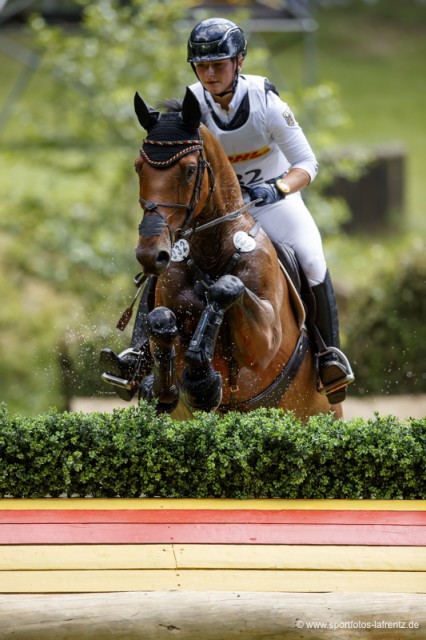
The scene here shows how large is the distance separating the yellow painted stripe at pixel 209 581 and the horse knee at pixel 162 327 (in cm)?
117

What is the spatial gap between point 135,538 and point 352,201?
17482mm

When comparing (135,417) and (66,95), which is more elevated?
(135,417)

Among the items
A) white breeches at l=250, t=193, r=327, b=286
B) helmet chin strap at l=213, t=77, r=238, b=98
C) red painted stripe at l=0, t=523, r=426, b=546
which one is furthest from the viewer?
white breeches at l=250, t=193, r=327, b=286

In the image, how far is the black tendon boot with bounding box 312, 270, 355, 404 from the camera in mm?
5992

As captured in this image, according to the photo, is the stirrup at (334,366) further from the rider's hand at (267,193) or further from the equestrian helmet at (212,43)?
the equestrian helmet at (212,43)

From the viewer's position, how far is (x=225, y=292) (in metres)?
4.98

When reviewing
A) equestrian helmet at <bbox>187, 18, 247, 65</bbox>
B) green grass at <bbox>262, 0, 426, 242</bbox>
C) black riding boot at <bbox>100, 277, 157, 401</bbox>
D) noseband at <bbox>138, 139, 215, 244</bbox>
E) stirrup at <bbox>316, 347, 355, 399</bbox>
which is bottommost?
green grass at <bbox>262, 0, 426, 242</bbox>

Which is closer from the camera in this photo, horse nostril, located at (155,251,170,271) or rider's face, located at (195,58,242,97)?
horse nostril, located at (155,251,170,271)

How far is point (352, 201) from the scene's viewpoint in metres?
21.4

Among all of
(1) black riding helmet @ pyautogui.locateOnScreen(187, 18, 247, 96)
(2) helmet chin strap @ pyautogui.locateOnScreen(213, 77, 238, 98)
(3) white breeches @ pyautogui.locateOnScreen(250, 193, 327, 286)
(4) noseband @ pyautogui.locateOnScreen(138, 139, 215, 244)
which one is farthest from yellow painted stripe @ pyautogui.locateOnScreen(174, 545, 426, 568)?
(1) black riding helmet @ pyautogui.locateOnScreen(187, 18, 247, 96)

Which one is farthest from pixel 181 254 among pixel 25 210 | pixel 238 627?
pixel 25 210

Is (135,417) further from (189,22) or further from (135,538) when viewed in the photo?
(189,22)

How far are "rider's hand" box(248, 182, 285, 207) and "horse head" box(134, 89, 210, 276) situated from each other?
0.49 m

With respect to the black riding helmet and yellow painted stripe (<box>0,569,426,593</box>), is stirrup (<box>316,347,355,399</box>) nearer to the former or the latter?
the black riding helmet
